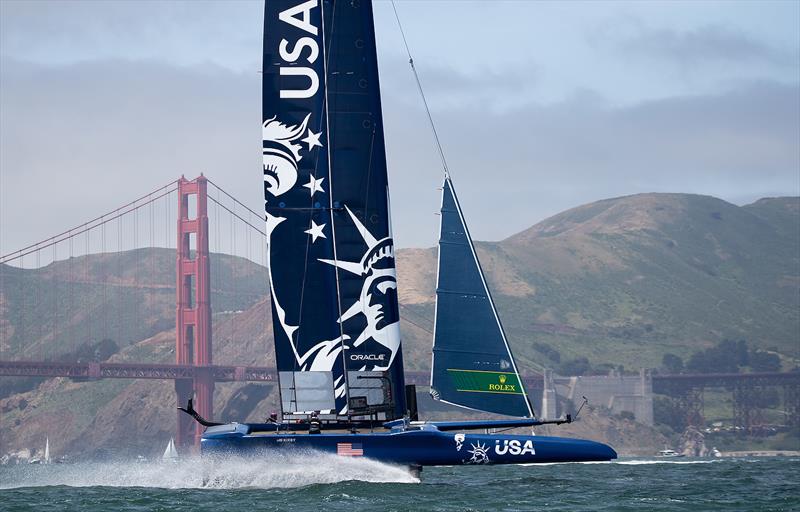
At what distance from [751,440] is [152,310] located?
317 feet

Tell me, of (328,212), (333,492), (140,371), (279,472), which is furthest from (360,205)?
(140,371)

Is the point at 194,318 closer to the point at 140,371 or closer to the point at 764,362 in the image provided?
the point at 140,371

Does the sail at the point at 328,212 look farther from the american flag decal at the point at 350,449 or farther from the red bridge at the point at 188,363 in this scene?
the red bridge at the point at 188,363

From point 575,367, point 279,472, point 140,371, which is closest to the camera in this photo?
point 279,472

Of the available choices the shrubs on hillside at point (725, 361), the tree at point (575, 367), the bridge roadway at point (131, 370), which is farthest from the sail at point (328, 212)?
the shrubs on hillside at point (725, 361)

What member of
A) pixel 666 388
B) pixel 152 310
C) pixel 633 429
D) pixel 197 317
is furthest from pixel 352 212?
pixel 152 310

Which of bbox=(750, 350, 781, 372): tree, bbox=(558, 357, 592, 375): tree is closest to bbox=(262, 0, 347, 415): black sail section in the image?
bbox=(558, 357, 592, 375): tree

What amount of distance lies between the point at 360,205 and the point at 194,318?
6274 cm

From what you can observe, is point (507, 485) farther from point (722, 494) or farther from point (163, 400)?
point (163, 400)

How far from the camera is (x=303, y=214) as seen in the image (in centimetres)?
2314

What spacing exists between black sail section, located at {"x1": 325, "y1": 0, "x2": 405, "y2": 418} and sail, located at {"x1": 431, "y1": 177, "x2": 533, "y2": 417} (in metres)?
1.13

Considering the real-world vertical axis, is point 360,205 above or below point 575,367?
below

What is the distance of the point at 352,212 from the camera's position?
2308 cm

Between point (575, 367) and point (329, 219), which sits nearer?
point (329, 219)
